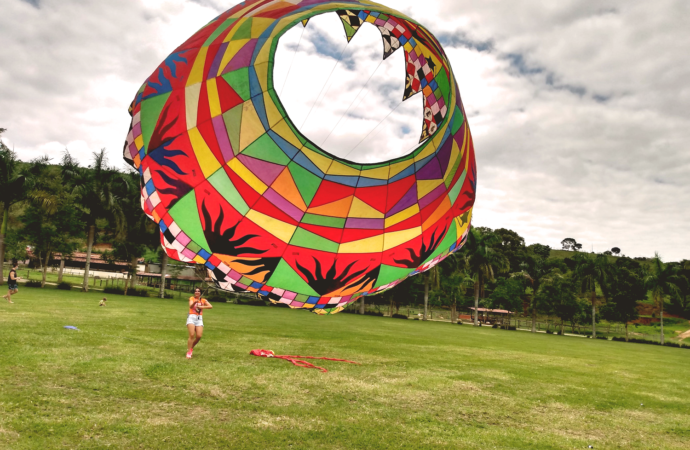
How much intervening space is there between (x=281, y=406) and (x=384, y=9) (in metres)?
6.64

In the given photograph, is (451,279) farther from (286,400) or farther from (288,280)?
(288,280)

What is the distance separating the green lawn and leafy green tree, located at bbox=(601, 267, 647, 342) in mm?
49057

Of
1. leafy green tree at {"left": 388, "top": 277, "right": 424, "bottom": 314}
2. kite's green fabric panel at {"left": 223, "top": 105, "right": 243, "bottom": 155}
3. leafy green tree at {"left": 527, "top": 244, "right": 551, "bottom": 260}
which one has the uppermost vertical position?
leafy green tree at {"left": 527, "top": 244, "right": 551, "bottom": 260}

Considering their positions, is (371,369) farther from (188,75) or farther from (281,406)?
(188,75)

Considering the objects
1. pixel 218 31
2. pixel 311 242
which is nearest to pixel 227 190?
pixel 311 242

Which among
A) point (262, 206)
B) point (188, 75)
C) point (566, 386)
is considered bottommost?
point (566, 386)

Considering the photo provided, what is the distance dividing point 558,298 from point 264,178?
173 ft

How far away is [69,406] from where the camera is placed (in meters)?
6.86

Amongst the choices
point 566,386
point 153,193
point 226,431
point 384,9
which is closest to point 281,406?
point 226,431

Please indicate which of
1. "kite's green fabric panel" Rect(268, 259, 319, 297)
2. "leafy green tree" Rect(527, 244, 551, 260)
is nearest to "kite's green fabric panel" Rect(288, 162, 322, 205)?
"kite's green fabric panel" Rect(268, 259, 319, 297)

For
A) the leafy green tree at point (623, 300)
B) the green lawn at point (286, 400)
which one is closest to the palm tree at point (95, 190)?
the green lawn at point (286, 400)

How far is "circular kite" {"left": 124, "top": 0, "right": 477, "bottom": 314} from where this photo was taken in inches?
253

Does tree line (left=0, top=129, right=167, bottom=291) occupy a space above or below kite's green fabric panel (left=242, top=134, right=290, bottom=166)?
above

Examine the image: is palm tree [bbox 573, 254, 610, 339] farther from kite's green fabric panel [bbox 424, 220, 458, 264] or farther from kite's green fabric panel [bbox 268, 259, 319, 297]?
kite's green fabric panel [bbox 268, 259, 319, 297]
